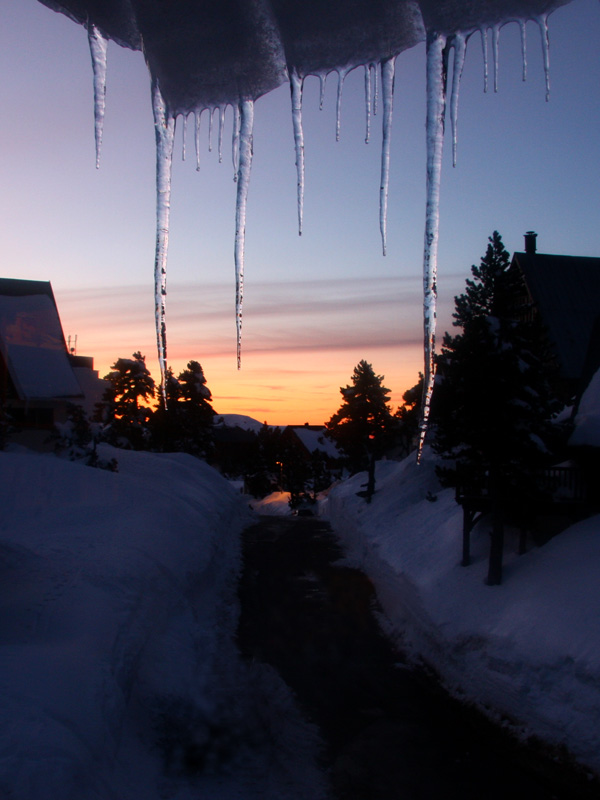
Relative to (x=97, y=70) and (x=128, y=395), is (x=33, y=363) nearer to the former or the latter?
(x=128, y=395)

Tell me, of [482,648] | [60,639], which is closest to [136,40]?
[60,639]

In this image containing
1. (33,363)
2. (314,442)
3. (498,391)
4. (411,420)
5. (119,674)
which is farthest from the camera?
(314,442)

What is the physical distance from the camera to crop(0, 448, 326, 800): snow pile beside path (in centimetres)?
644

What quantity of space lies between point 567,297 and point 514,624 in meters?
20.7

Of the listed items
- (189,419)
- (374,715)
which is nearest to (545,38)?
(374,715)

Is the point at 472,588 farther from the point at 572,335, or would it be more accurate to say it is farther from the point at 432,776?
the point at 572,335

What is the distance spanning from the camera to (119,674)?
8898 millimetres

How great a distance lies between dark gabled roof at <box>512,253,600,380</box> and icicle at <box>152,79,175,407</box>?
24859 mm

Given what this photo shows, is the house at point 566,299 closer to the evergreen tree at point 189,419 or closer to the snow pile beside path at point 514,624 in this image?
the snow pile beside path at point 514,624

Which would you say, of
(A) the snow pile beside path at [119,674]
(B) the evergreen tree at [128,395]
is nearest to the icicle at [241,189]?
(A) the snow pile beside path at [119,674]

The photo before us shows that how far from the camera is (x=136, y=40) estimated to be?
2.55 metres

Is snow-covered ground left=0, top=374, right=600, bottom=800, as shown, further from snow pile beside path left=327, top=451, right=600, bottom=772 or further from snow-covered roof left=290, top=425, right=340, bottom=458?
snow-covered roof left=290, top=425, right=340, bottom=458

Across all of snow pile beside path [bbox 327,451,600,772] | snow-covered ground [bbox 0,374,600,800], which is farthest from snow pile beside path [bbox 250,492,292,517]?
snow-covered ground [bbox 0,374,600,800]

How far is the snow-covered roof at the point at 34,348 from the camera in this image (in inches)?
1124
